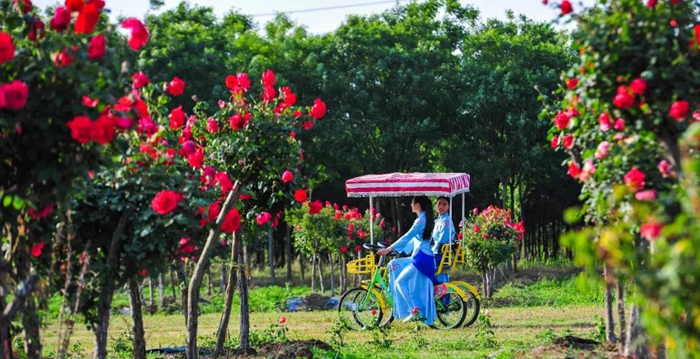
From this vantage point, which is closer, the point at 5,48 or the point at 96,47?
the point at 5,48

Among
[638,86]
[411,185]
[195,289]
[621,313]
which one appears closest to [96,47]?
[195,289]

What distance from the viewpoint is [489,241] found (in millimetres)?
19984

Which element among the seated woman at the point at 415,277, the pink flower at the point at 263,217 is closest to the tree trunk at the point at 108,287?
the pink flower at the point at 263,217

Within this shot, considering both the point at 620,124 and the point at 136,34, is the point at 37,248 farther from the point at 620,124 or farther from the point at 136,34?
the point at 620,124

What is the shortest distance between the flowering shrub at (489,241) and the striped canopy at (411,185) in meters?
4.01

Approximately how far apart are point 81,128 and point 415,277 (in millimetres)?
8161

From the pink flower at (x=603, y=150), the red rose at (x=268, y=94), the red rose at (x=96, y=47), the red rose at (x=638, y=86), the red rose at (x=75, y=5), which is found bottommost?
the pink flower at (x=603, y=150)

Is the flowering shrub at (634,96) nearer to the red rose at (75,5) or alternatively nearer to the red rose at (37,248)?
the red rose at (75,5)

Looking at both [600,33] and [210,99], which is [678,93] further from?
[210,99]

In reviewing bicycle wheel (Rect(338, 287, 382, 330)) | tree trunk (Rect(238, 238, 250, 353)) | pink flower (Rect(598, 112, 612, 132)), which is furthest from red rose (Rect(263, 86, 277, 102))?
bicycle wheel (Rect(338, 287, 382, 330))

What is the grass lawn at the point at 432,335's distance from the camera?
408 inches

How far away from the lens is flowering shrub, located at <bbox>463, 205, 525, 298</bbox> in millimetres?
19875

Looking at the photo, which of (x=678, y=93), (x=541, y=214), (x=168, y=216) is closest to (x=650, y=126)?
(x=678, y=93)

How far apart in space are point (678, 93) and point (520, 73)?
890 inches
